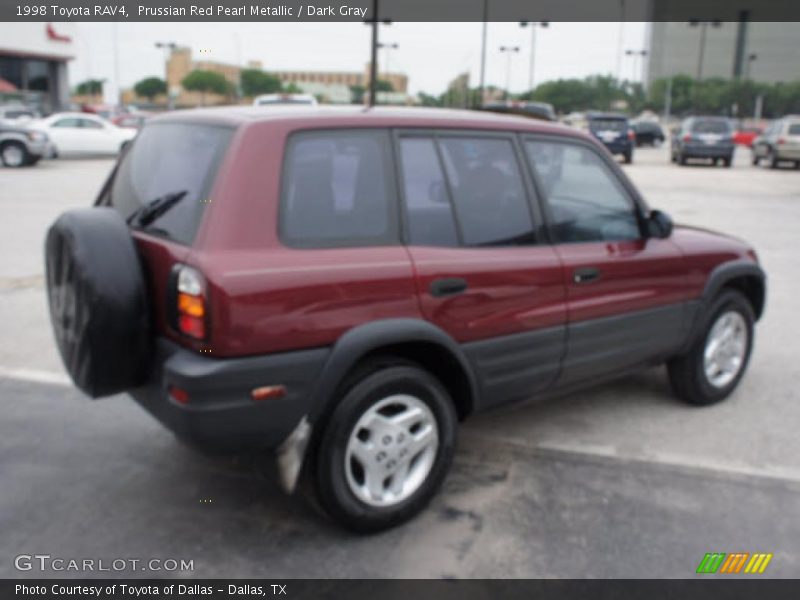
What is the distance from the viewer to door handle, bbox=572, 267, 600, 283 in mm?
3730

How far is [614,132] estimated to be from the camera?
87.3 feet

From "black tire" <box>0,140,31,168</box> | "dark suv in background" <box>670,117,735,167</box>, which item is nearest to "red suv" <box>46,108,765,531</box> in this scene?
"black tire" <box>0,140,31,168</box>

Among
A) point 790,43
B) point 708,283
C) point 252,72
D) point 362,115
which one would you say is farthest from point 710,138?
point 790,43

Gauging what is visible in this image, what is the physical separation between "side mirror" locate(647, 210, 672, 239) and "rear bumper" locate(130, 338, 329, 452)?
2.12 meters

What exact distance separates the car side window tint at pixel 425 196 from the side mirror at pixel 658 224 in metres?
1.36

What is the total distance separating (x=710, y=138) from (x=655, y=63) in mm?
102104

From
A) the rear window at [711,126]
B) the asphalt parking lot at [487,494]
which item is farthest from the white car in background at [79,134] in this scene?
the asphalt parking lot at [487,494]

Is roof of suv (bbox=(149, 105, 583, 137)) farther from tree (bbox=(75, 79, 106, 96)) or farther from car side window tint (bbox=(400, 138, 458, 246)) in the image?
tree (bbox=(75, 79, 106, 96))

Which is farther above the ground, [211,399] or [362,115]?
[362,115]
